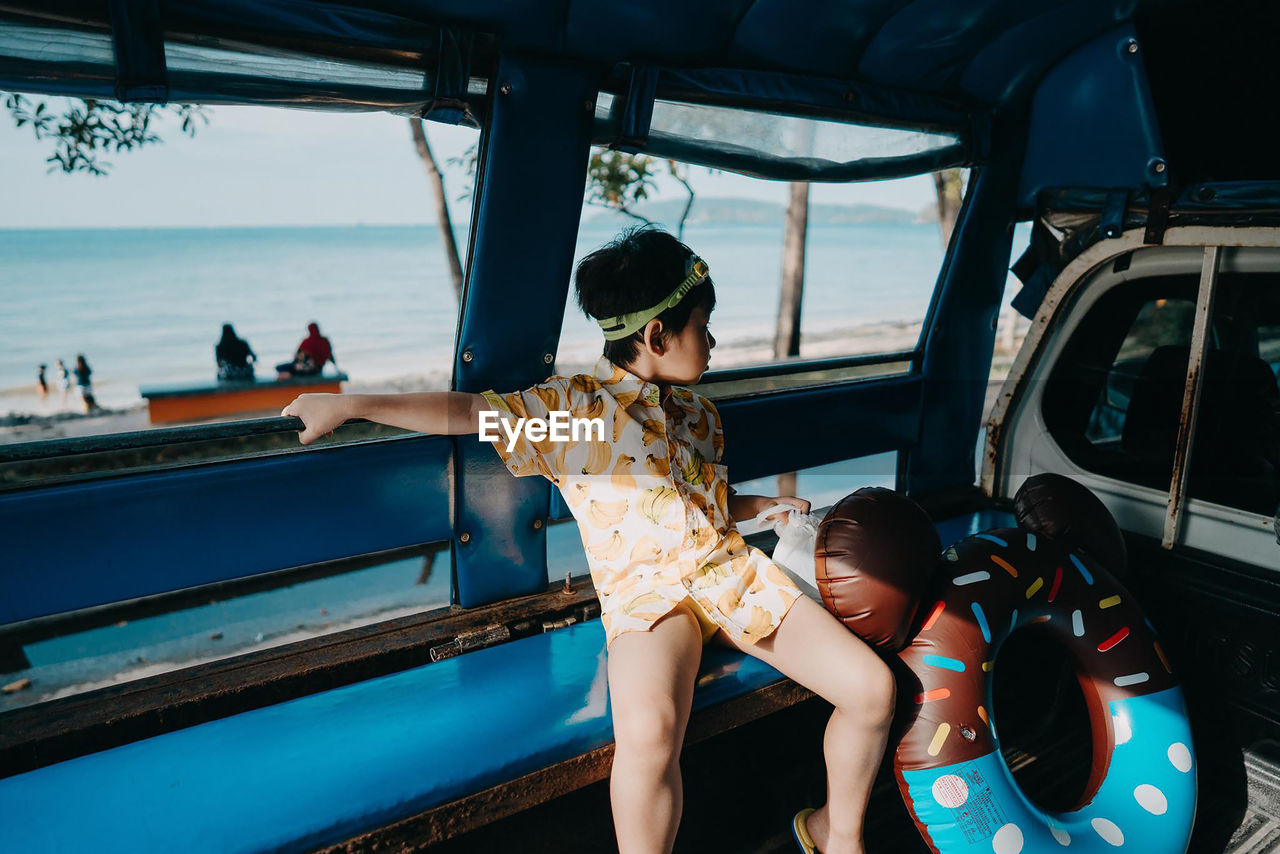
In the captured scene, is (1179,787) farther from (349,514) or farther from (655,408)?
(349,514)

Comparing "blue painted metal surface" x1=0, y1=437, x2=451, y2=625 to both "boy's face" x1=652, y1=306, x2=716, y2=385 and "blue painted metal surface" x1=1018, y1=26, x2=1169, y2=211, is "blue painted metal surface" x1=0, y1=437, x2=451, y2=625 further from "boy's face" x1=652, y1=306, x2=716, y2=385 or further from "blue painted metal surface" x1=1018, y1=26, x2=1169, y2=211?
"blue painted metal surface" x1=1018, y1=26, x2=1169, y2=211

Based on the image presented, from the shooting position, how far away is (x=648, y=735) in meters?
1.71

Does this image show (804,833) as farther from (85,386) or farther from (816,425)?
(85,386)

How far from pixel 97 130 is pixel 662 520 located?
2.07 meters

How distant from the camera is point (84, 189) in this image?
3094 millimetres

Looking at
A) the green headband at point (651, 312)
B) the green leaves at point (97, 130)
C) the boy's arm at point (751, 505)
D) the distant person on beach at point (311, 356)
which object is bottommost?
the distant person on beach at point (311, 356)

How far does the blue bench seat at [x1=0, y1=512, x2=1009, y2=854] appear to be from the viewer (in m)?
1.54

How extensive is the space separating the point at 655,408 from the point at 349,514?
2.76 ft

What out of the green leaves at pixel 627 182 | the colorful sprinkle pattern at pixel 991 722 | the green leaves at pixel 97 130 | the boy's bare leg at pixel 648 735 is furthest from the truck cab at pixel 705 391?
the green leaves at pixel 627 182

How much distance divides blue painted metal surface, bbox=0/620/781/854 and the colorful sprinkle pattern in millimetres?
422

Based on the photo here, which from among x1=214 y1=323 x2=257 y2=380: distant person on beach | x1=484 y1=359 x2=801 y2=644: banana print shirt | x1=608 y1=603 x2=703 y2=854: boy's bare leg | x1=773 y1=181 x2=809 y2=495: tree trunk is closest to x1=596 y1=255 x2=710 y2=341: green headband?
x1=484 y1=359 x2=801 y2=644: banana print shirt

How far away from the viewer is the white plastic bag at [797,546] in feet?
7.16

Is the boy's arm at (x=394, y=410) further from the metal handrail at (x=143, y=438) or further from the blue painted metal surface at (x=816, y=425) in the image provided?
the blue painted metal surface at (x=816, y=425)

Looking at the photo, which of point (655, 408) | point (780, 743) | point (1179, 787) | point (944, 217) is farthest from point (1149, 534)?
point (944, 217)
